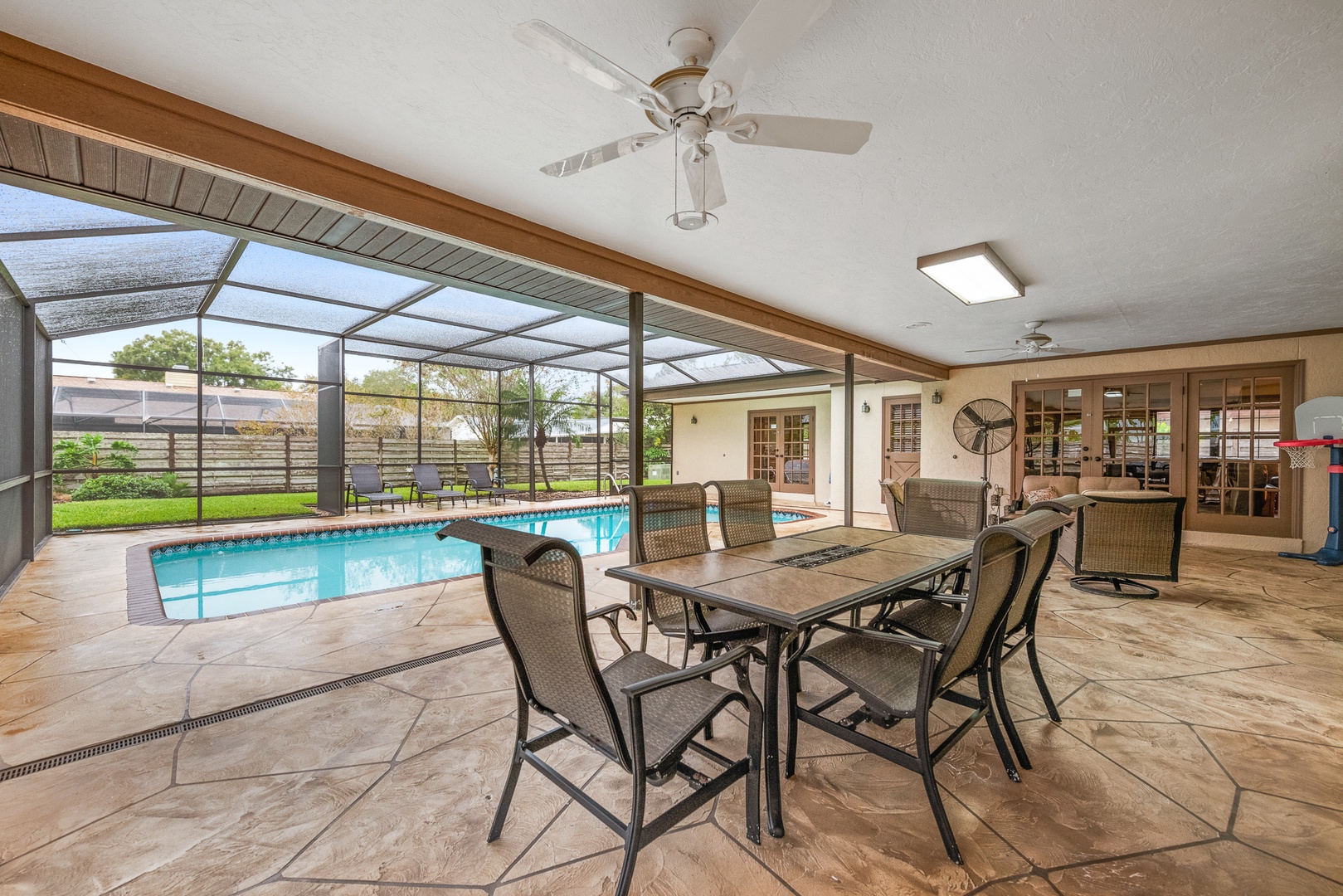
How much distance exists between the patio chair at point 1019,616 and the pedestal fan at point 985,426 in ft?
13.3

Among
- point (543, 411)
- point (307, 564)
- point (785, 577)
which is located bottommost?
point (307, 564)

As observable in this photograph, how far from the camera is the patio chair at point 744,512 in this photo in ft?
9.93

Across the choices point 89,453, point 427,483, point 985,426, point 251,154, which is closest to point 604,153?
point 251,154

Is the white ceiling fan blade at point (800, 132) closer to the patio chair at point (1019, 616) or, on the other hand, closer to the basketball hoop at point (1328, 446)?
the patio chair at point (1019, 616)

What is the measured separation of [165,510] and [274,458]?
6.16 ft

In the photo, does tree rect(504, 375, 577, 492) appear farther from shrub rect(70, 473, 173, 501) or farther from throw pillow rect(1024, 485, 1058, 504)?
throw pillow rect(1024, 485, 1058, 504)

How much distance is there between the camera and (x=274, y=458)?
960cm

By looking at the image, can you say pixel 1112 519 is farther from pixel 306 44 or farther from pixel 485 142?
pixel 306 44

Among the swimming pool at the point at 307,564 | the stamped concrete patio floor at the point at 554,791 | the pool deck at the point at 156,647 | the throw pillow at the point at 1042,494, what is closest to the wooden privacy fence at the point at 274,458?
the swimming pool at the point at 307,564

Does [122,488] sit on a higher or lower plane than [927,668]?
lower

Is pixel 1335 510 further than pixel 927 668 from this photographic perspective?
Yes

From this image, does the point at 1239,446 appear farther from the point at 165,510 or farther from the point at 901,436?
the point at 165,510

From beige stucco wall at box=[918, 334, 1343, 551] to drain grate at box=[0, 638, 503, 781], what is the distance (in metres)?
7.97

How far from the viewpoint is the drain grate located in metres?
1.88
